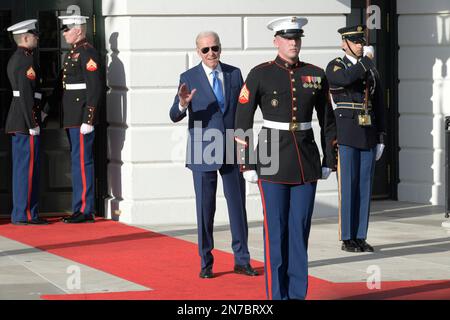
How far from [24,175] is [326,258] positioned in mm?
3983

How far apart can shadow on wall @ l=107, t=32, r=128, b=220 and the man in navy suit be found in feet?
11.9

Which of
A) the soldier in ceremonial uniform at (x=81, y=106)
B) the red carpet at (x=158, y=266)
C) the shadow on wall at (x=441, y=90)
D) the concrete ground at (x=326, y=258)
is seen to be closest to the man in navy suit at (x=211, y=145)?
the red carpet at (x=158, y=266)

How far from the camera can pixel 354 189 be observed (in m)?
11.8

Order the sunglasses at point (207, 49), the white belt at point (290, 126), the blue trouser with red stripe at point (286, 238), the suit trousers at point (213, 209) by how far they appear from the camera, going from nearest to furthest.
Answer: the blue trouser with red stripe at point (286, 238), the white belt at point (290, 126), the sunglasses at point (207, 49), the suit trousers at point (213, 209)

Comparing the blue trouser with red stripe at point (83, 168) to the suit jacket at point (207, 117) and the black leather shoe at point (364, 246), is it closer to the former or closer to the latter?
the black leather shoe at point (364, 246)

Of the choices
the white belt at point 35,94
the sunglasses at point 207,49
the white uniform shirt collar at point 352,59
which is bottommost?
the white belt at point 35,94

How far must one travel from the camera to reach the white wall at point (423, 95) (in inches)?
611

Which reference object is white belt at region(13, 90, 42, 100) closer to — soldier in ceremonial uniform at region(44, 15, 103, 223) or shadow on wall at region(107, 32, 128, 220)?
soldier in ceremonial uniform at region(44, 15, 103, 223)

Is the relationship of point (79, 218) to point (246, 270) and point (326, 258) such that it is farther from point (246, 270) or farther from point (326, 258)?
point (246, 270)

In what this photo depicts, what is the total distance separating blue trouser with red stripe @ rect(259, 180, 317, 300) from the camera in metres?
8.77

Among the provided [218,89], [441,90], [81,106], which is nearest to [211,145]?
[218,89]

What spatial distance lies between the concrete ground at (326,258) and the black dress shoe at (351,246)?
0.07m

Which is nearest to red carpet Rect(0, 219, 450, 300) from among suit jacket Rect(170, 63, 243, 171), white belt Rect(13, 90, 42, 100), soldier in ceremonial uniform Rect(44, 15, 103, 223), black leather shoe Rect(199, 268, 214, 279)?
black leather shoe Rect(199, 268, 214, 279)

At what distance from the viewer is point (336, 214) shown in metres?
14.5
